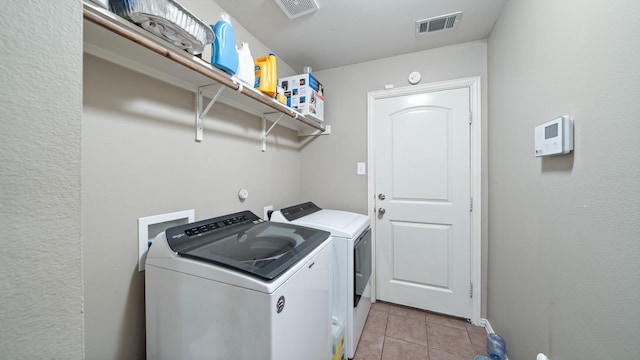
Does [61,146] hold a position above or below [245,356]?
above

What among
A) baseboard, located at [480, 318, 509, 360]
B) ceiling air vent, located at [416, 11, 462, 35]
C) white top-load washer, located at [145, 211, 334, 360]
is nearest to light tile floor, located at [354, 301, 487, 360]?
baseboard, located at [480, 318, 509, 360]

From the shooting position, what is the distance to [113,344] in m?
1.02

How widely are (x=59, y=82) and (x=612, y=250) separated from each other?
1.51 m

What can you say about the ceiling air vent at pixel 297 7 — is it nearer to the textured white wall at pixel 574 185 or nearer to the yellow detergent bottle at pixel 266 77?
the yellow detergent bottle at pixel 266 77

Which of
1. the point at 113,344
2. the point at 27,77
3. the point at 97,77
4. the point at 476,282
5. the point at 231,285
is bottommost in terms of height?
the point at 476,282

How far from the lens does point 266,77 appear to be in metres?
1.45

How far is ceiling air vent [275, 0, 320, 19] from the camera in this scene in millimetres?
1502

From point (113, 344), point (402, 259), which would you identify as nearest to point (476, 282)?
point (402, 259)

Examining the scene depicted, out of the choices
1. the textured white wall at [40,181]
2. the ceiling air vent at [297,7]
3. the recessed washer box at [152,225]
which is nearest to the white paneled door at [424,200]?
the ceiling air vent at [297,7]

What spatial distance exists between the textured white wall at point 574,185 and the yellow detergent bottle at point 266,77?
4.79ft

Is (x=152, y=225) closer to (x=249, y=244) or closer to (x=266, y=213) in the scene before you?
(x=249, y=244)

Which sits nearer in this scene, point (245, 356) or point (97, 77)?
point (245, 356)

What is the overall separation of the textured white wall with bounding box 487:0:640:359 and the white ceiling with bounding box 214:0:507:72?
33 cm

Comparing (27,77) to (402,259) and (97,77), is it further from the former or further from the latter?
(402,259)
